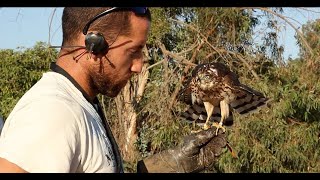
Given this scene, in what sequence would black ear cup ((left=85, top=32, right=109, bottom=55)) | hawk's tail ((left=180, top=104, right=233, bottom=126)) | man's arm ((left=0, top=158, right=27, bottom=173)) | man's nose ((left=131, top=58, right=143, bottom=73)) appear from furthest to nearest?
1. hawk's tail ((left=180, top=104, right=233, bottom=126))
2. man's nose ((left=131, top=58, right=143, bottom=73))
3. black ear cup ((left=85, top=32, right=109, bottom=55))
4. man's arm ((left=0, top=158, right=27, bottom=173))

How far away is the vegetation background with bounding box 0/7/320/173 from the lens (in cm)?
657

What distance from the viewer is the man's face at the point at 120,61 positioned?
67.9 inches

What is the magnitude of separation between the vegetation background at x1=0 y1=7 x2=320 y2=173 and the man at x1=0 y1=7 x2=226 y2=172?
14.5 feet

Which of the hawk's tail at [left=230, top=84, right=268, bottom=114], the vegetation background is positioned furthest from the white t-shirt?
the vegetation background

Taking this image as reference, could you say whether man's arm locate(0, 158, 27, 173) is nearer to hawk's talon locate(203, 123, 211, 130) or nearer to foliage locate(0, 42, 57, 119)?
hawk's talon locate(203, 123, 211, 130)

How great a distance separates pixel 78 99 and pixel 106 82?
6.3 inches

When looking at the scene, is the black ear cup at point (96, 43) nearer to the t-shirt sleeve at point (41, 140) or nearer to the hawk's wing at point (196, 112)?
the t-shirt sleeve at point (41, 140)

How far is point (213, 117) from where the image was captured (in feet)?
10.5

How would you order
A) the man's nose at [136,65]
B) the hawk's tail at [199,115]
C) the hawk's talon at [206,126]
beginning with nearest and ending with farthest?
the man's nose at [136,65] → the hawk's talon at [206,126] → the hawk's tail at [199,115]

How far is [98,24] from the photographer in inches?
68.3

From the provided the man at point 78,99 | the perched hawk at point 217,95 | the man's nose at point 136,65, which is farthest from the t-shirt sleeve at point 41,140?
the perched hawk at point 217,95

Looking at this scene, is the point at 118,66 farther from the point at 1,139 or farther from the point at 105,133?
the point at 1,139

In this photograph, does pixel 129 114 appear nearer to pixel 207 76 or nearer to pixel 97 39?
pixel 207 76

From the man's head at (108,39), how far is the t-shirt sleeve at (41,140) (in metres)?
0.31
